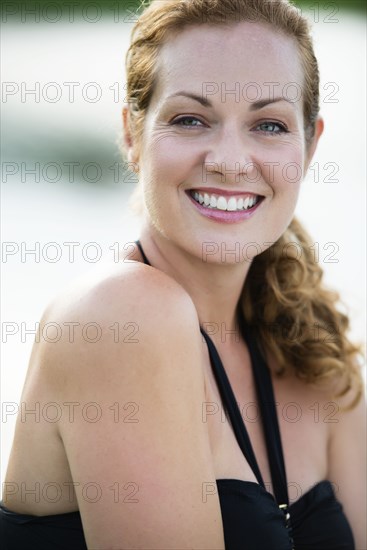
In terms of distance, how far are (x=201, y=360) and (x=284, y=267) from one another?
0.91 meters

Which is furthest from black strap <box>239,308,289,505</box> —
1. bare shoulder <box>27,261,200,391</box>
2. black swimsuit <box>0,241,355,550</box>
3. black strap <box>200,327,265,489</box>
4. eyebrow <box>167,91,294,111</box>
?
eyebrow <box>167,91,294,111</box>

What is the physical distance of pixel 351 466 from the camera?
8.46 feet

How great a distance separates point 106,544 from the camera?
184 cm

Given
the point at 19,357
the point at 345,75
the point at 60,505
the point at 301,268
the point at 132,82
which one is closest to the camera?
the point at 60,505

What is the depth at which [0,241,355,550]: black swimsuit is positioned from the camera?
6.56 ft

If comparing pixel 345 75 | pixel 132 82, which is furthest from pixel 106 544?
pixel 345 75

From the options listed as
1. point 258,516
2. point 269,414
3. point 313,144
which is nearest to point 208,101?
point 313,144

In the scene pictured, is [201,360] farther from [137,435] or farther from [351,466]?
[351,466]

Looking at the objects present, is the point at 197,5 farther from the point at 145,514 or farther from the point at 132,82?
the point at 145,514

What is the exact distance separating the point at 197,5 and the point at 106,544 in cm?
135

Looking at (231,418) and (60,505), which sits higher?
(231,418)

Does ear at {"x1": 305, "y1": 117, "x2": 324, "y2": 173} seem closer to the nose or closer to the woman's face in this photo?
the woman's face

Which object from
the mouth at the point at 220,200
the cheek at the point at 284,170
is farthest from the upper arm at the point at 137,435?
the cheek at the point at 284,170

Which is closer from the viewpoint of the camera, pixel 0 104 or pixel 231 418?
pixel 231 418
